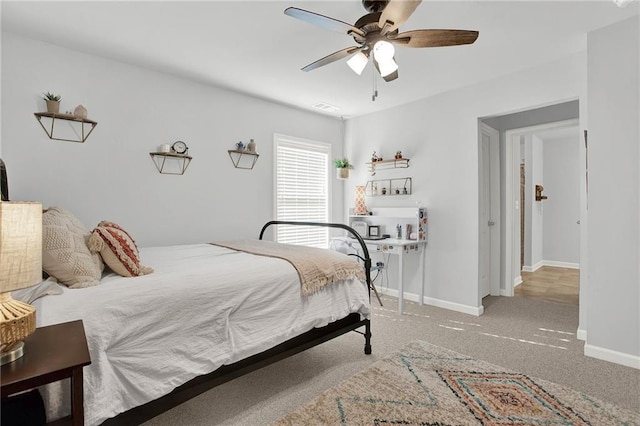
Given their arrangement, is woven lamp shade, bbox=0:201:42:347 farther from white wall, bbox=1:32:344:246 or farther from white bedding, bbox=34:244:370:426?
white wall, bbox=1:32:344:246

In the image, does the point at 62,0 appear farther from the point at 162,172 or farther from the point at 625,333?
the point at 625,333

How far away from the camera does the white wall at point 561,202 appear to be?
6.21m

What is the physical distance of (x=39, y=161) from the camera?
265 cm

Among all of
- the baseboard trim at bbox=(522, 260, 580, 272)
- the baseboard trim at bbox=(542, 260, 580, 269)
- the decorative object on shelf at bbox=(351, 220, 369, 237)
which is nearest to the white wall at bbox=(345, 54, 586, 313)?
the decorative object on shelf at bbox=(351, 220, 369, 237)

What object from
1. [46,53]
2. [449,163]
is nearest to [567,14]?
[449,163]

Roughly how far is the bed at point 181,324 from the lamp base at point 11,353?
0.23m

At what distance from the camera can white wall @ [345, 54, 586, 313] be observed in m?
3.42

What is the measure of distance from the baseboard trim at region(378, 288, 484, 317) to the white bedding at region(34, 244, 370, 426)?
6.81ft

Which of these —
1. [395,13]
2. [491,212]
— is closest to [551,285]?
[491,212]

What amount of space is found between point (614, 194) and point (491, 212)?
6.24 feet

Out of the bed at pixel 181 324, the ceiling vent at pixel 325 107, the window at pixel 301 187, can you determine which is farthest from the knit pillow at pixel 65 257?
the ceiling vent at pixel 325 107

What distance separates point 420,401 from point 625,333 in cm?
176

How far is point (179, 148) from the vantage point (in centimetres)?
338

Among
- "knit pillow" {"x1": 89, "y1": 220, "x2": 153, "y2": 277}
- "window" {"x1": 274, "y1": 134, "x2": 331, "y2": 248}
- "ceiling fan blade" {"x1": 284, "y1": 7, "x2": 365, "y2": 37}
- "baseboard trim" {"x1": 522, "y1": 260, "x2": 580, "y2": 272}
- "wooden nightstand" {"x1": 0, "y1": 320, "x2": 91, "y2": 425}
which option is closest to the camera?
"wooden nightstand" {"x1": 0, "y1": 320, "x2": 91, "y2": 425}
